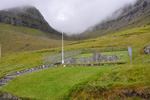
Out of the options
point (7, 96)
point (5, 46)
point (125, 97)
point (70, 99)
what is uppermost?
point (5, 46)

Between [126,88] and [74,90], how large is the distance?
3860mm

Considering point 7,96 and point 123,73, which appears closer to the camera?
point 123,73

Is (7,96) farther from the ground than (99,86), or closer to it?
closer to it

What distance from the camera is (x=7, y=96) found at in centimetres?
1491

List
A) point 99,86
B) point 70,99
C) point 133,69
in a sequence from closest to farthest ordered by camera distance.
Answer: point 99,86 → point 70,99 → point 133,69

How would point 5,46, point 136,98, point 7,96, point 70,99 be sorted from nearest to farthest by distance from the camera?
point 136,98
point 70,99
point 7,96
point 5,46

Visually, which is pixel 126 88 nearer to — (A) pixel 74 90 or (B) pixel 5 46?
(A) pixel 74 90

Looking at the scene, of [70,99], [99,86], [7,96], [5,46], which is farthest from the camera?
[5,46]

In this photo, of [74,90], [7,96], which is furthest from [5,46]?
[74,90]

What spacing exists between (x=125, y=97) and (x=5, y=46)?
4980 inches

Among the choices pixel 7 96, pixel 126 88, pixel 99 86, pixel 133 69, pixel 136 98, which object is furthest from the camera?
pixel 7 96

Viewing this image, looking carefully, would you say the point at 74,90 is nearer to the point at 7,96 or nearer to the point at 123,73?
the point at 123,73

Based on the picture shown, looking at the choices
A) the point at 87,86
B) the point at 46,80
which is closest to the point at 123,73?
the point at 87,86

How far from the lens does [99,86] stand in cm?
879
